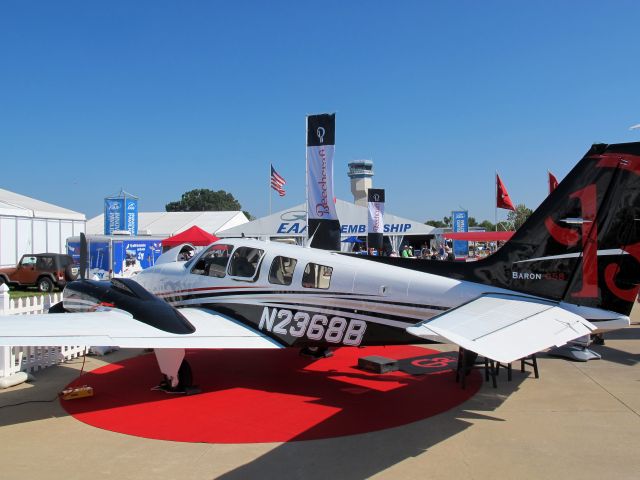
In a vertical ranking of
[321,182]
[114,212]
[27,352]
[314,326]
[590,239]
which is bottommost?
[27,352]

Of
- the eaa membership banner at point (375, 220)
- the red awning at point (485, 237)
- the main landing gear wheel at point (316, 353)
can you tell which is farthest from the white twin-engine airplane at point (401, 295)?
the red awning at point (485, 237)

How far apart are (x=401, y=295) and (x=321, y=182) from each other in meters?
8.61

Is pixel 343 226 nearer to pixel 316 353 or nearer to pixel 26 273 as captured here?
pixel 26 273

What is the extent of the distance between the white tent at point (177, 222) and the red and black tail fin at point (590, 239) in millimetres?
39129

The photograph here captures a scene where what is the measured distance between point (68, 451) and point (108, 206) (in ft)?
80.7

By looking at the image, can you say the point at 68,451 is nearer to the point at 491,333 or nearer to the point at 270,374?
the point at 270,374

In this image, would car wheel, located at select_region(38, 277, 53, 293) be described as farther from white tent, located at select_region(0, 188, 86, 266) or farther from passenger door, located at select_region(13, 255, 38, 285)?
white tent, located at select_region(0, 188, 86, 266)

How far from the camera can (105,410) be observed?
6789 millimetres

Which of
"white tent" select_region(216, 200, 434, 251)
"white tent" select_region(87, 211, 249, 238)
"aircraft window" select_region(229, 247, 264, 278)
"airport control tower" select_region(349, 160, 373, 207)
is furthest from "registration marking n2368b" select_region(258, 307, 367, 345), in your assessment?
"airport control tower" select_region(349, 160, 373, 207)

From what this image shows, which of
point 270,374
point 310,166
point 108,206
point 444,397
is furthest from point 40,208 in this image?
point 444,397

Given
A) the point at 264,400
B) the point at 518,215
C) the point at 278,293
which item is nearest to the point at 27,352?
the point at 264,400

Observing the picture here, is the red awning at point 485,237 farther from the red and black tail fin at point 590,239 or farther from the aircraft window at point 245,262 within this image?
the red and black tail fin at point 590,239

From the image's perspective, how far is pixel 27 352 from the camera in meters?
8.51

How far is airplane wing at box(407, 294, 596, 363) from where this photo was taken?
4.31 meters
